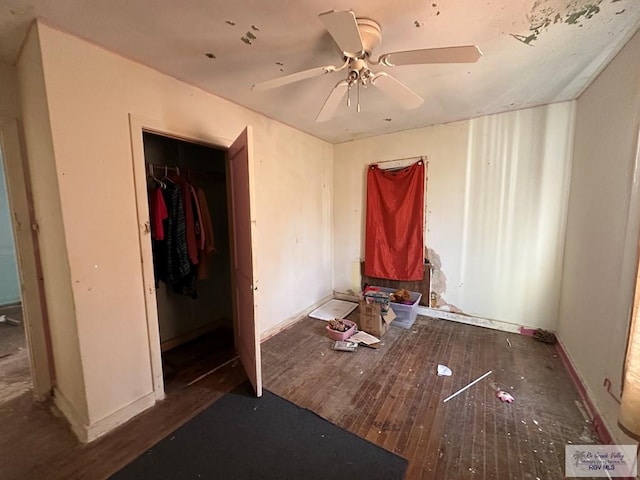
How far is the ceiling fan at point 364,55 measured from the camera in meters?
1.08

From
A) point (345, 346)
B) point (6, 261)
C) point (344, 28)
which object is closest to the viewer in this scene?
point (344, 28)

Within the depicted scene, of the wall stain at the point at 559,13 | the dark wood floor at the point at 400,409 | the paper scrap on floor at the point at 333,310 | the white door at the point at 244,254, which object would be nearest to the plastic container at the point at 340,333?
the dark wood floor at the point at 400,409

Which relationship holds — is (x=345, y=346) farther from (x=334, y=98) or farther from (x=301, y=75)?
(x=301, y=75)

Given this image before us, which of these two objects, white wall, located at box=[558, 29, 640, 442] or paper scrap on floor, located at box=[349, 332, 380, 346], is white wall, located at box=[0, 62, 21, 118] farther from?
white wall, located at box=[558, 29, 640, 442]

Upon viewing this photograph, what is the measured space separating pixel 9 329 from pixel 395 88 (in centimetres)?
473

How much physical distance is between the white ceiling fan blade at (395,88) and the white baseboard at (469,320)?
2.48 meters

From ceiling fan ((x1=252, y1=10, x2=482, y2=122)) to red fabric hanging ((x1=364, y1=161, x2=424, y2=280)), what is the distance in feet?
5.20

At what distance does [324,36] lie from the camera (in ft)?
4.87

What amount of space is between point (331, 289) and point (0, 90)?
3.66 metres

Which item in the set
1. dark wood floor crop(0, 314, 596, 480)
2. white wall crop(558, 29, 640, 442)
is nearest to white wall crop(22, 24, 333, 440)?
dark wood floor crop(0, 314, 596, 480)

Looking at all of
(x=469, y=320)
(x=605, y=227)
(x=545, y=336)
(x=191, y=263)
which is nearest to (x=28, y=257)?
(x=191, y=263)

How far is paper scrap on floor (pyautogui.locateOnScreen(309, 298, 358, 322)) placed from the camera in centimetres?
340

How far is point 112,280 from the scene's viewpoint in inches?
64.6

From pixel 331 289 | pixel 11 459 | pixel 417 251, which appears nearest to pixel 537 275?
pixel 417 251
